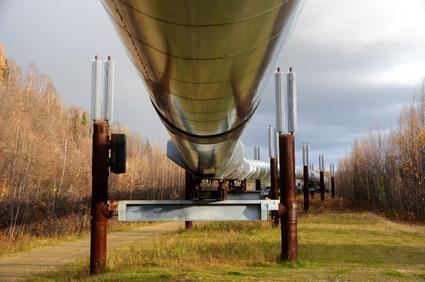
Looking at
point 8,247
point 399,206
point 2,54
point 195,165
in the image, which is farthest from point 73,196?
point 2,54

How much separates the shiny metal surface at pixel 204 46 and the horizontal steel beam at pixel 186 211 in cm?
435

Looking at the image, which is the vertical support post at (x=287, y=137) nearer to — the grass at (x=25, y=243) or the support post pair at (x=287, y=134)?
the support post pair at (x=287, y=134)

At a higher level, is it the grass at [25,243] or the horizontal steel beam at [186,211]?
the horizontal steel beam at [186,211]

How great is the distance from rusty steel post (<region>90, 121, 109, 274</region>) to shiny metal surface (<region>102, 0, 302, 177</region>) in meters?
4.62

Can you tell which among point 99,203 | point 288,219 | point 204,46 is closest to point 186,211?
point 99,203

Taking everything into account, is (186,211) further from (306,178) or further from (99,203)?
(306,178)

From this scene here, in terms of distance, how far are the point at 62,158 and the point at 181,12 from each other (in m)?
30.7

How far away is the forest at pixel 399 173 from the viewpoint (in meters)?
29.7

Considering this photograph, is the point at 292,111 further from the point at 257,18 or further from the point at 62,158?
Result: the point at 62,158

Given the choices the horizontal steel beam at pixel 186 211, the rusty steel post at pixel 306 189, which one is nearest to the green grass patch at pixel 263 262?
the horizontal steel beam at pixel 186 211

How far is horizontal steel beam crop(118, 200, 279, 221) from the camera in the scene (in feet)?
27.3

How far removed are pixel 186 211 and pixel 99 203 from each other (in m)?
1.64

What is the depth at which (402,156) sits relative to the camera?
1300 inches

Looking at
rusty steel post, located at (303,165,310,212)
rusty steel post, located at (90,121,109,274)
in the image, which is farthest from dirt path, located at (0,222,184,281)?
rusty steel post, located at (303,165,310,212)
